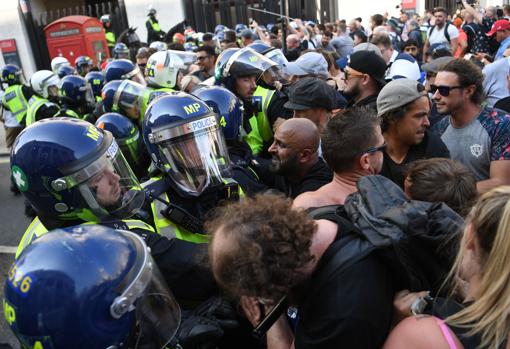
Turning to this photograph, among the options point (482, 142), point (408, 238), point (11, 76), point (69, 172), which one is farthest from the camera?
point (11, 76)

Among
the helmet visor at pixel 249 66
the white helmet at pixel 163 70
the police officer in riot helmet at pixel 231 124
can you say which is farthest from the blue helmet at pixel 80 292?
the white helmet at pixel 163 70

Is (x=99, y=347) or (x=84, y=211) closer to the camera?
(x=99, y=347)

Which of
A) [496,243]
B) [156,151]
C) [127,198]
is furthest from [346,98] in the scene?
[496,243]

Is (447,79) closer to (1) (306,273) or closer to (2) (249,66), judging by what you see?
(2) (249,66)

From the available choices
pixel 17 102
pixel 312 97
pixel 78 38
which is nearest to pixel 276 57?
pixel 312 97

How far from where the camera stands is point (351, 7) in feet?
72.7

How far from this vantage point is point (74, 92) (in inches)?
260

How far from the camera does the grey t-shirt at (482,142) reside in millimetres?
2594

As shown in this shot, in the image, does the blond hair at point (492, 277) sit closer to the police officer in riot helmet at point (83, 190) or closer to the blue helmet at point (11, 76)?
the police officer in riot helmet at point (83, 190)

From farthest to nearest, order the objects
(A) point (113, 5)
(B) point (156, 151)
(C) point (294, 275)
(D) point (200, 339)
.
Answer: (A) point (113, 5) → (B) point (156, 151) → (D) point (200, 339) → (C) point (294, 275)

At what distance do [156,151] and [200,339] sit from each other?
114 cm

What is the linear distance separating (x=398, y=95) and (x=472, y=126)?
1.65ft

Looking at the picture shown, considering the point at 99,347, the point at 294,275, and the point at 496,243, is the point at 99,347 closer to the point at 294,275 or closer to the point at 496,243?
the point at 294,275

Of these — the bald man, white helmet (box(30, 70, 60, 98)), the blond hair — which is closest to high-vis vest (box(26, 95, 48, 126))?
white helmet (box(30, 70, 60, 98))
